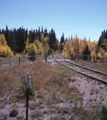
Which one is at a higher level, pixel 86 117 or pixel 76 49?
pixel 76 49

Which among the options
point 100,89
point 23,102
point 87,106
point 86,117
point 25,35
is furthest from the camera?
point 25,35

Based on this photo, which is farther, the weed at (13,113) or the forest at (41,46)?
the forest at (41,46)

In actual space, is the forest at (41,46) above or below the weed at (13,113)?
above

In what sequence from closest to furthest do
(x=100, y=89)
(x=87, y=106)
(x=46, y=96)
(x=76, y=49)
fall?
(x=87, y=106) → (x=46, y=96) → (x=100, y=89) → (x=76, y=49)

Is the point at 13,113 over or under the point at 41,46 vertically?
under

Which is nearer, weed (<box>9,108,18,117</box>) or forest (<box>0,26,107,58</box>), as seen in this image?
weed (<box>9,108,18,117</box>)

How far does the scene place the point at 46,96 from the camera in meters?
5.84

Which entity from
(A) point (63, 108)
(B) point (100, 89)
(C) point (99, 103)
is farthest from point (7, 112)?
(B) point (100, 89)

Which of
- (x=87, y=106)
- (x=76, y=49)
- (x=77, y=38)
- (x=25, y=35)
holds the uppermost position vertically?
(x=25, y=35)

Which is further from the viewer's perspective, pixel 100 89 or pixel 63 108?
pixel 100 89

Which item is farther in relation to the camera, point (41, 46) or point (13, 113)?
point (41, 46)

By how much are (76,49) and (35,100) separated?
49.5 metres

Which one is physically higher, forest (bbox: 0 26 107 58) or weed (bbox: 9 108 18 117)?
forest (bbox: 0 26 107 58)

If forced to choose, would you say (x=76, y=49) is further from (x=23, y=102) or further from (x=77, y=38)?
(x=23, y=102)
